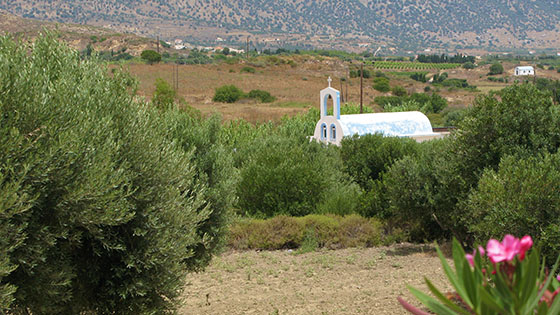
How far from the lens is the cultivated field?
6356cm

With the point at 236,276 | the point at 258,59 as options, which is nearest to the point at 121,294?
the point at 236,276

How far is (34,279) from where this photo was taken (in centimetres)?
638

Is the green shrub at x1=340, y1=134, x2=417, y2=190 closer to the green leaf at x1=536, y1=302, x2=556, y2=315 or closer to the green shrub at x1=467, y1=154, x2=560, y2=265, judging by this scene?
the green shrub at x1=467, y1=154, x2=560, y2=265

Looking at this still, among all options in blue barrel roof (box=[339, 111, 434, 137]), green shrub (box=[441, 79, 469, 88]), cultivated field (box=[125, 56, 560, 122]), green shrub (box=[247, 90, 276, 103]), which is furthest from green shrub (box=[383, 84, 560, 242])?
green shrub (box=[441, 79, 469, 88])

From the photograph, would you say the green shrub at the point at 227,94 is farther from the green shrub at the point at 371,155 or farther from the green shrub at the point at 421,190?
the green shrub at the point at 421,190

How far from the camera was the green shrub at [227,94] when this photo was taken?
230ft

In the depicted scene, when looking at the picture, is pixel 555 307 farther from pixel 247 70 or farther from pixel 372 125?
pixel 247 70

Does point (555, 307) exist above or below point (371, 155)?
above

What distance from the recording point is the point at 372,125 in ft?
94.9

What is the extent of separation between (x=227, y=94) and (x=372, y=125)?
142 ft

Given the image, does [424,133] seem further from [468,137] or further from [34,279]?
[34,279]

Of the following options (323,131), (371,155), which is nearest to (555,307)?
(371,155)

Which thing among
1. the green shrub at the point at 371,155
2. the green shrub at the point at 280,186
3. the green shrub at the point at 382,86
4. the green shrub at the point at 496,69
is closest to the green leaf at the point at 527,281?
the green shrub at the point at 280,186

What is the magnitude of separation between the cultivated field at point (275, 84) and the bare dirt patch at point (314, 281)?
38601 millimetres
